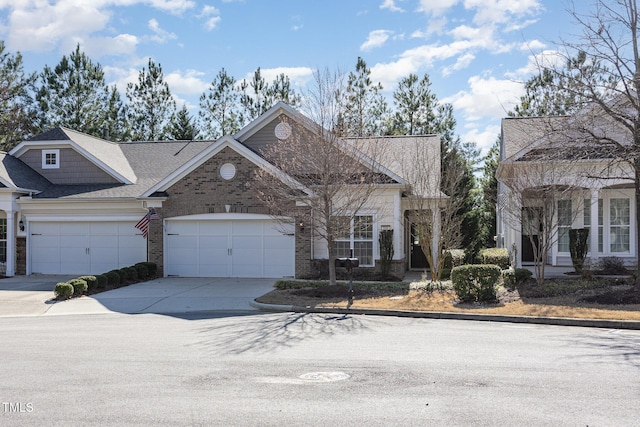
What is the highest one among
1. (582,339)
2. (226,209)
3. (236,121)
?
(236,121)

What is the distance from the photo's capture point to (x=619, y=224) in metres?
18.7

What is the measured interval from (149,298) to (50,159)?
1205cm

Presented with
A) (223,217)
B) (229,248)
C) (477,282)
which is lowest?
(477,282)

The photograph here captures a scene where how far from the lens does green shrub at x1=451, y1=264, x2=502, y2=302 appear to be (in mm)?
13938

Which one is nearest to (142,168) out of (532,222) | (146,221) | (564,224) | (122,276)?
(146,221)

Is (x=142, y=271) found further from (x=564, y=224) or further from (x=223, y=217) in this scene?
(x=564, y=224)

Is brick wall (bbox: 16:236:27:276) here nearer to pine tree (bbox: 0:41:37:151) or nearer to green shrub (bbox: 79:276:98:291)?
green shrub (bbox: 79:276:98:291)

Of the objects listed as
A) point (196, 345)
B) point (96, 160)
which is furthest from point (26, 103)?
point (196, 345)

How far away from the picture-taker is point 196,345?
9.64 m

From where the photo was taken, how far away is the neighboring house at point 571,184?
14.1m

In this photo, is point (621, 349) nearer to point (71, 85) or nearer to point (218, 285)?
point (218, 285)

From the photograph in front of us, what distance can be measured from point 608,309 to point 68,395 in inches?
446

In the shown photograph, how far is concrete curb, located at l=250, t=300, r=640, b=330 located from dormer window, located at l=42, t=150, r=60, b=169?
14462 millimetres

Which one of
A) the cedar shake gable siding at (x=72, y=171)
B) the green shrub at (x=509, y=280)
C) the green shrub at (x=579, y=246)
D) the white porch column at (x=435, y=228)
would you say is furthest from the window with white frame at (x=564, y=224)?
the cedar shake gable siding at (x=72, y=171)
